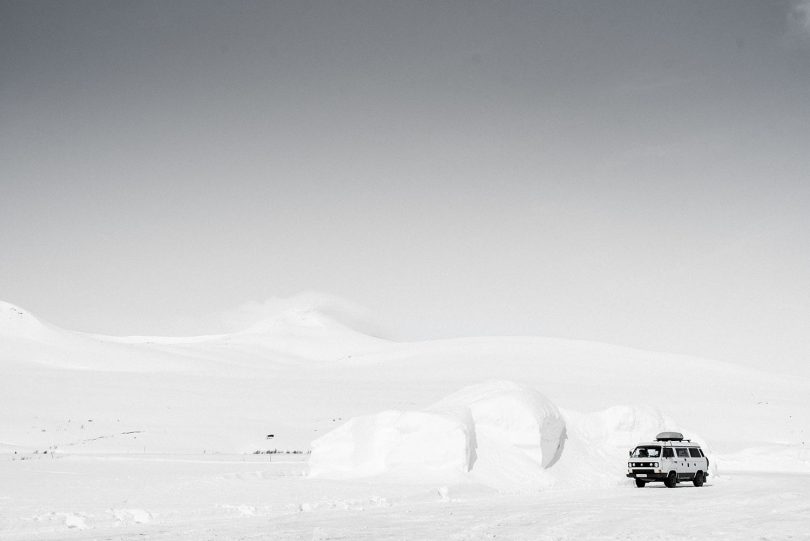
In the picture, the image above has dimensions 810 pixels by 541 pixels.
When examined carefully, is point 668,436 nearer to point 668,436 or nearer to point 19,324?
point 668,436

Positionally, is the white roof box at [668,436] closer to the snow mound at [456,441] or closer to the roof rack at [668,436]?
the roof rack at [668,436]

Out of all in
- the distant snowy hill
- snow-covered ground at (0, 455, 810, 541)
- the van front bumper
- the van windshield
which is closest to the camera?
snow-covered ground at (0, 455, 810, 541)

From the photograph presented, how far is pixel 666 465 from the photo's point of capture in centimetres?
3017

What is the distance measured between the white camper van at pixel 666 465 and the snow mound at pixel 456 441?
3.14m

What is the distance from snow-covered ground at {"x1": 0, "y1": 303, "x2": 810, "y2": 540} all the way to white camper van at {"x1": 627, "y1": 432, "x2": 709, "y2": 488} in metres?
0.57

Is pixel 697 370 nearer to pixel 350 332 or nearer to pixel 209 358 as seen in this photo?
pixel 209 358

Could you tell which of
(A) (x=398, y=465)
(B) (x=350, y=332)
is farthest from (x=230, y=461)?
(B) (x=350, y=332)

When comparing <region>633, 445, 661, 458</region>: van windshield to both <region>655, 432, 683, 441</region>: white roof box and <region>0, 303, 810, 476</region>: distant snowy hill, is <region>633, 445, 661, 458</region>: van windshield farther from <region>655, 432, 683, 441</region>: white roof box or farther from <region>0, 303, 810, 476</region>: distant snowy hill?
<region>0, 303, 810, 476</region>: distant snowy hill

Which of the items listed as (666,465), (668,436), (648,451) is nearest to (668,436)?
(668,436)

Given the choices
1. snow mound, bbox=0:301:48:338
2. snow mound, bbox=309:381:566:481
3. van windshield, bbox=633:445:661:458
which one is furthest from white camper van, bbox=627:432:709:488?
snow mound, bbox=0:301:48:338

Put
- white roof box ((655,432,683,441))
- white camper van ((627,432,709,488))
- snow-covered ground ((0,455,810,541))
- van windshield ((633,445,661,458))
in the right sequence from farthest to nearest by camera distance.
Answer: white roof box ((655,432,683,441)), van windshield ((633,445,661,458)), white camper van ((627,432,709,488)), snow-covered ground ((0,455,810,541))

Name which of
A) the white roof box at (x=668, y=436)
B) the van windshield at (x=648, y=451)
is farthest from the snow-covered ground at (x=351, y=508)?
the white roof box at (x=668, y=436)

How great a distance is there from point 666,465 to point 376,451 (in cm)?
1010

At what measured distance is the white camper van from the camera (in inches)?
1184
